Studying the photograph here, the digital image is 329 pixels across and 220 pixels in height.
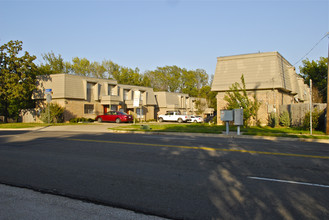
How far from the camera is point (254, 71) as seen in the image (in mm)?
27609

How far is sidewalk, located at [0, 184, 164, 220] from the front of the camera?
4234 millimetres

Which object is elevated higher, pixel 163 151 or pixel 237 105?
pixel 237 105

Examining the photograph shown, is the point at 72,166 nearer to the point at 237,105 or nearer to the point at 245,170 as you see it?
the point at 245,170

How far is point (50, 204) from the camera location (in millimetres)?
4777

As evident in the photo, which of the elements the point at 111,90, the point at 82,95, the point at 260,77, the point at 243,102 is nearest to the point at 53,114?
the point at 82,95

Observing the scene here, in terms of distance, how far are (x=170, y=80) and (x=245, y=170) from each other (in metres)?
78.1

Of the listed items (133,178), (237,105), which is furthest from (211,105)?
(133,178)

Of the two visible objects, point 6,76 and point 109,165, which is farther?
point 6,76

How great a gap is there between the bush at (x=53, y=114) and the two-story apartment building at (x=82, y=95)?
78cm

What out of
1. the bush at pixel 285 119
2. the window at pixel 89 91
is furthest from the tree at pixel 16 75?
the bush at pixel 285 119

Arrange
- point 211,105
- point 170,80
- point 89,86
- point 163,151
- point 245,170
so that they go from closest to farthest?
point 245,170, point 163,151, point 89,86, point 211,105, point 170,80

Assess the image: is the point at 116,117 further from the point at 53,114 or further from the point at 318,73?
the point at 318,73

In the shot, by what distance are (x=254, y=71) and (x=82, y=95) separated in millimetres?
22405

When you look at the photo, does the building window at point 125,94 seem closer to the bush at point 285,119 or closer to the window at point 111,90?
the window at point 111,90
